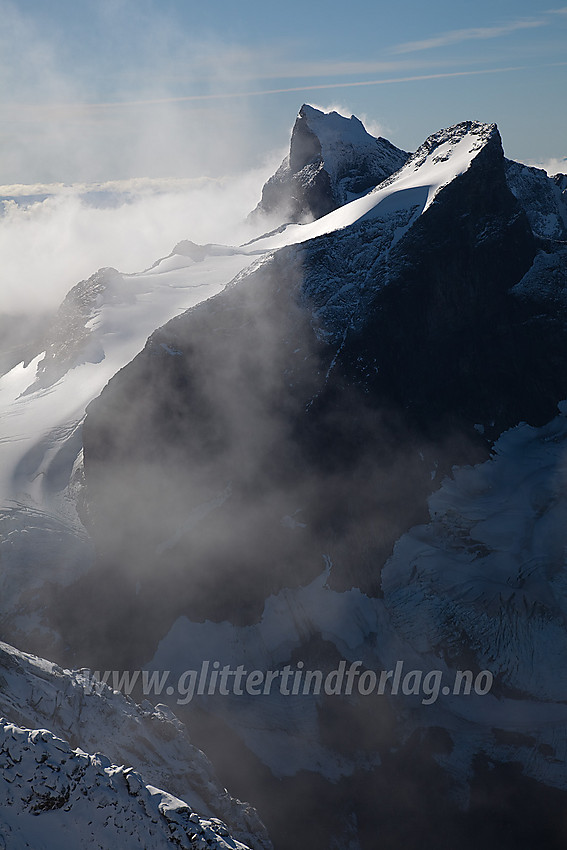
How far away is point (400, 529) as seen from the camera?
10350 centimetres

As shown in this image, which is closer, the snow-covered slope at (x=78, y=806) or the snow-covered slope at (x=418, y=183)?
the snow-covered slope at (x=78, y=806)

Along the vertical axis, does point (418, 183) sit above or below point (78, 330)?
above

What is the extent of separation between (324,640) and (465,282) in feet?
217

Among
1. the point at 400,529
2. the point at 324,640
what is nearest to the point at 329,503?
the point at 400,529

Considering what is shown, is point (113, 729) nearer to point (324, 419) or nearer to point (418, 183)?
point (324, 419)

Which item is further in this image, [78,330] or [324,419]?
[78,330]

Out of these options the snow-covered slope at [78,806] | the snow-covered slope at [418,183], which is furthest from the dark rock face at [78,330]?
the snow-covered slope at [78,806]

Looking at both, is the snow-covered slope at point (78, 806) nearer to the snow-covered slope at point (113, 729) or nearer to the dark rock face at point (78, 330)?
the snow-covered slope at point (113, 729)

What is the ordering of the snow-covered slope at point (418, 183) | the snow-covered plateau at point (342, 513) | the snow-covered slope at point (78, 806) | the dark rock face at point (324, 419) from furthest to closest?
the snow-covered slope at point (418, 183)
the dark rock face at point (324, 419)
the snow-covered plateau at point (342, 513)
the snow-covered slope at point (78, 806)

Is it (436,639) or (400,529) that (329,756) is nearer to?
(436,639)

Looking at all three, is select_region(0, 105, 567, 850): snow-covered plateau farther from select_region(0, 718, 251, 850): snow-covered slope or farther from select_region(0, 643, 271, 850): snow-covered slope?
select_region(0, 718, 251, 850): snow-covered slope

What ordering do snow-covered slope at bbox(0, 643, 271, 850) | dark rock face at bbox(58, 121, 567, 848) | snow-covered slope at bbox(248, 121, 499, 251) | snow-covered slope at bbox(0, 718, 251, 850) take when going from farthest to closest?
snow-covered slope at bbox(248, 121, 499, 251)
dark rock face at bbox(58, 121, 567, 848)
snow-covered slope at bbox(0, 643, 271, 850)
snow-covered slope at bbox(0, 718, 251, 850)

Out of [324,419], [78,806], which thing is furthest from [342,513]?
[78,806]

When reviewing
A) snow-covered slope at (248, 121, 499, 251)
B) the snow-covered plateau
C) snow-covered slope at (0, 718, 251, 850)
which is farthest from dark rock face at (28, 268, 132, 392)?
snow-covered slope at (0, 718, 251, 850)
